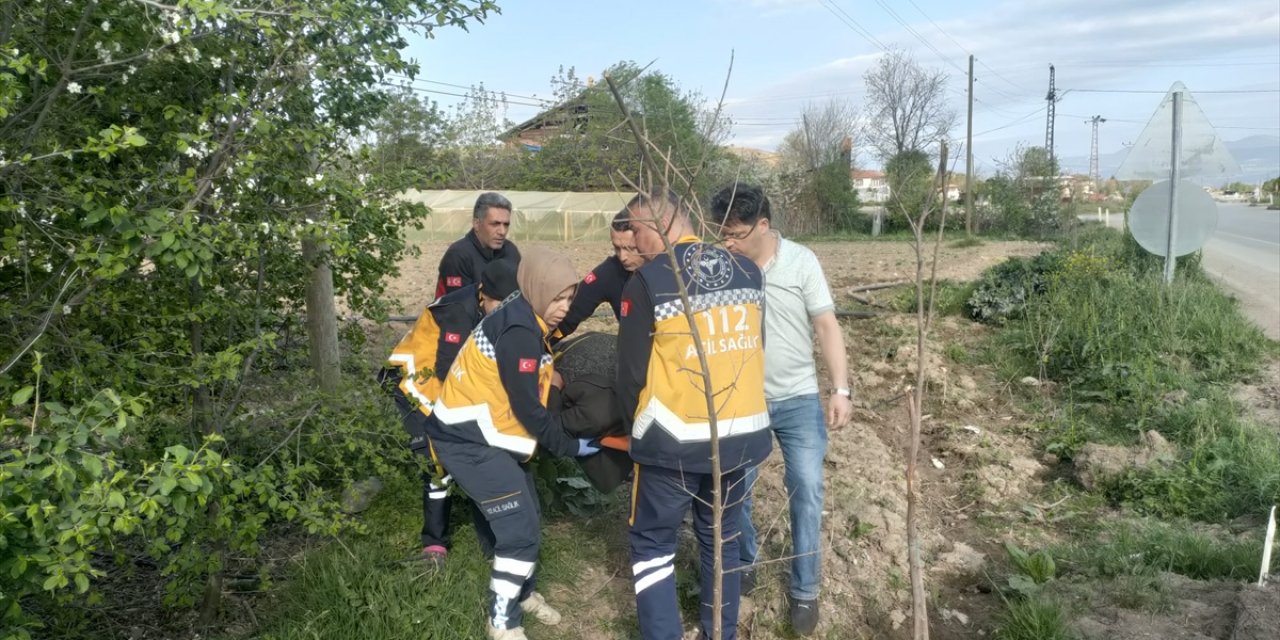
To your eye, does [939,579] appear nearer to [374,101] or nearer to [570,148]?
[374,101]

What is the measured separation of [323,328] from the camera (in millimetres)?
4699


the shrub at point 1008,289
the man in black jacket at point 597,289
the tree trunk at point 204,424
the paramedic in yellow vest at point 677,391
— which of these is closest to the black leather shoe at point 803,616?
the paramedic in yellow vest at point 677,391

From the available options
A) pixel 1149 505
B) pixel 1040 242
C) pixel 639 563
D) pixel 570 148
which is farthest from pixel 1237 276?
pixel 570 148

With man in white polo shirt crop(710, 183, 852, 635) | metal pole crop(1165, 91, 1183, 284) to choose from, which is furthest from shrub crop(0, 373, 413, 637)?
metal pole crop(1165, 91, 1183, 284)

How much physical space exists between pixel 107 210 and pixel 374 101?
1.98 m

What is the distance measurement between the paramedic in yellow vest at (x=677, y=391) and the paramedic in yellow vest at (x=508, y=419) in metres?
0.33

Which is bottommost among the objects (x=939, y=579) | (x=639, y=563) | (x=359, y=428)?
(x=939, y=579)

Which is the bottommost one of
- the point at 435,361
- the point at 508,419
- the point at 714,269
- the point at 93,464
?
the point at 508,419

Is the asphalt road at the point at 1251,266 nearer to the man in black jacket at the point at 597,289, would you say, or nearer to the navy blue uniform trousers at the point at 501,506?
the man in black jacket at the point at 597,289

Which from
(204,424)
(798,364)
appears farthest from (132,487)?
(798,364)

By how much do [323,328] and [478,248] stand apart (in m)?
0.98

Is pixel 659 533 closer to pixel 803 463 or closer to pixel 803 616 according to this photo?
pixel 803 463

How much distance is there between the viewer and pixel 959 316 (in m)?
9.84

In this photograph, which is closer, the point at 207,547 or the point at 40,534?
the point at 40,534
